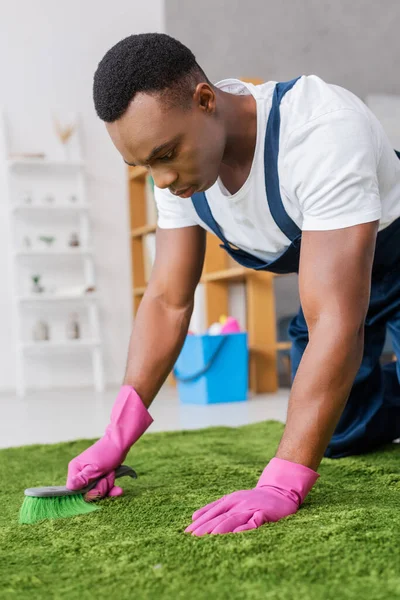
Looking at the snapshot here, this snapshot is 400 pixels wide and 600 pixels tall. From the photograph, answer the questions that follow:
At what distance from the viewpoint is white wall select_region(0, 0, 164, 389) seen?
14.4 feet

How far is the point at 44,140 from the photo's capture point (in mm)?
4422

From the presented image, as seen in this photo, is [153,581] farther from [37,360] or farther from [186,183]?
[37,360]

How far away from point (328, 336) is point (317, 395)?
A: 8cm

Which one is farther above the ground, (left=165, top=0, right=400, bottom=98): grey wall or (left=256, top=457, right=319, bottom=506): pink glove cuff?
(left=165, top=0, right=400, bottom=98): grey wall

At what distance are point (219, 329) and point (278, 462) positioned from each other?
217 cm

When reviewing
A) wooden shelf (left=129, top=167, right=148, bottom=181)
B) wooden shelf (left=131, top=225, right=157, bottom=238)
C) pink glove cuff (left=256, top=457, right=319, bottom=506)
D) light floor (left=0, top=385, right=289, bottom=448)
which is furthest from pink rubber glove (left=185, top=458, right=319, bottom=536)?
wooden shelf (left=129, top=167, right=148, bottom=181)

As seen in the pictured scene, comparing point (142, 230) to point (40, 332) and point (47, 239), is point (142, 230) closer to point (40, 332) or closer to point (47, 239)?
point (47, 239)

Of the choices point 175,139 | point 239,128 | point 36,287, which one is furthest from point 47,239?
point 175,139

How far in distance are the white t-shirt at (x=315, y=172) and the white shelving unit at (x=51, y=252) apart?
2.96m

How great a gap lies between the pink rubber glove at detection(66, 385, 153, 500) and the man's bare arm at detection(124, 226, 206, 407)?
0.25 feet

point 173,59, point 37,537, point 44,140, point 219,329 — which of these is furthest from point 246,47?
point 37,537

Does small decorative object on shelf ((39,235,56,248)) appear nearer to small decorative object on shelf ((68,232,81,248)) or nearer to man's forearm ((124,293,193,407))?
small decorative object on shelf ((68,232,81,248))

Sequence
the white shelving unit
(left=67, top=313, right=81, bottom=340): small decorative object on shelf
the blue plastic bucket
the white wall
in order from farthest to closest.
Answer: the white wall, (left=67, top=313, right=81, bottom=340): small decorative object on shelf, the white shelving unit, the blue plastic bucket

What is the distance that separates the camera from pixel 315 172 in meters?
1.06
